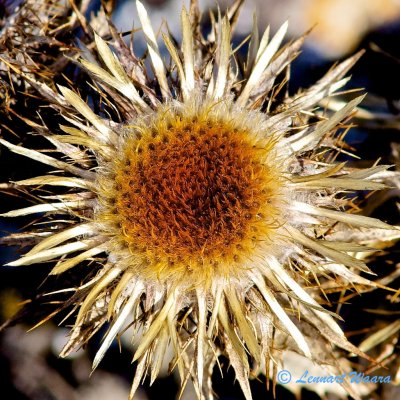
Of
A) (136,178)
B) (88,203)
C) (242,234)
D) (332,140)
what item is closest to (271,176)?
(242,234)

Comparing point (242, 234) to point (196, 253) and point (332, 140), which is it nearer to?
point (196, 253)
